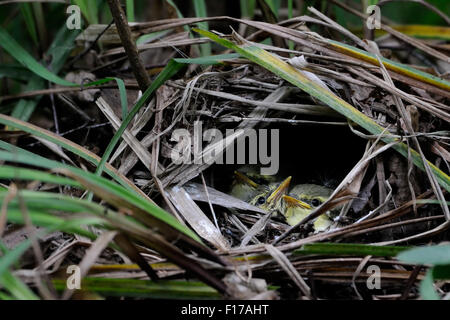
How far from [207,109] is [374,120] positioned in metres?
0.75

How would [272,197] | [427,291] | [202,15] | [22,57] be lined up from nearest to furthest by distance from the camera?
[427,291] → [22,57] → [272,197] → [202,15]

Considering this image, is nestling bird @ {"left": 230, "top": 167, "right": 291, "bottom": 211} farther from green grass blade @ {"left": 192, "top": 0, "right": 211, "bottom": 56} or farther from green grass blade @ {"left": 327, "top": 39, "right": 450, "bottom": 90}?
green grass blade @ {"left": 327, "top": 39, "right": 450, "bottom": 90}

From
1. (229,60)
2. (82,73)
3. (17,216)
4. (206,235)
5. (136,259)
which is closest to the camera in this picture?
(17,216)

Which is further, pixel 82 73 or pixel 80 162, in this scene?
pixel 82 73

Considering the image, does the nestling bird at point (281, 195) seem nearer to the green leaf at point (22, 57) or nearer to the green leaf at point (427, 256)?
the green leaf at point (427, 256)

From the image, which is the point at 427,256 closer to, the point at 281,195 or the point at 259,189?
the point at 281,195

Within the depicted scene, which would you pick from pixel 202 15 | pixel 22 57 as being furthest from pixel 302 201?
pixel 22 57

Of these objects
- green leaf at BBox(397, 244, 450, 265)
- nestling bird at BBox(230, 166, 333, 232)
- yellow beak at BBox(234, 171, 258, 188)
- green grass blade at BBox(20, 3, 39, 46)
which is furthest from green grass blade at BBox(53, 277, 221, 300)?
green grass blade at BBox(20, 3, 39, 46)

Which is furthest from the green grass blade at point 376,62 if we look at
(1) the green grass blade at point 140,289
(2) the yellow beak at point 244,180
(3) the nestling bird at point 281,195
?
(1) the green grass blade at point 140,289

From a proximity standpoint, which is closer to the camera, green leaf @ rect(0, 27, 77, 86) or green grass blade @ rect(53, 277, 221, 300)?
green grass blade @ rect(53, 277, 221, 300)
